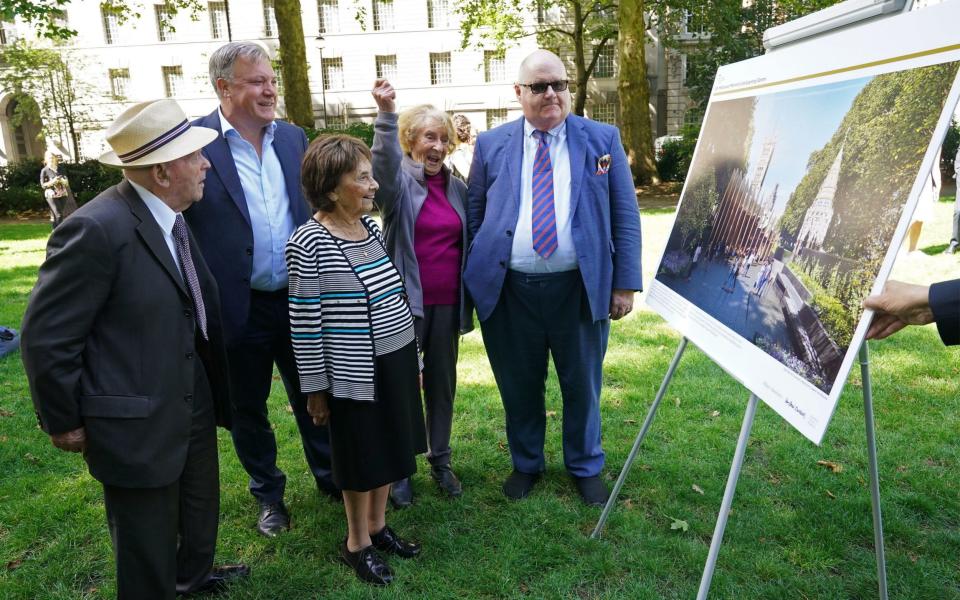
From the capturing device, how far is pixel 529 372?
3.71 metres

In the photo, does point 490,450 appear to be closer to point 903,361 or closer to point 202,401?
point 202,401

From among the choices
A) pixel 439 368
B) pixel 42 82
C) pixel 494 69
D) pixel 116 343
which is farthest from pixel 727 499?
pixel 494 69

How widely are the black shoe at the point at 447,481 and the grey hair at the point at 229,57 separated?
2.35 meters

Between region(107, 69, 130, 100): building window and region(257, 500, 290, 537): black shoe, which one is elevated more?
region(107, 69, 130, 100): building window

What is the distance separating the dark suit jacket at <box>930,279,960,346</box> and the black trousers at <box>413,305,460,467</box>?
2.29 metres

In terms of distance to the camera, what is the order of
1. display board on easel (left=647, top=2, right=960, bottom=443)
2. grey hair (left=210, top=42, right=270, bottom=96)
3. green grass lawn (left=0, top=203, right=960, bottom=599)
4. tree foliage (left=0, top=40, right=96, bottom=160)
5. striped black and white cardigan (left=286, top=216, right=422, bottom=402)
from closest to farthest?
display board on easel (left=647, top=2, right=960, bottom=443) → striped black and white cardigan (left=286, top=216, right=422, bottom=402) → green grass lawn (left=0, top=203, right=960, bottom=599) → grey hair (left=210, top=42, right=270, bottom=96) → tree foliage (left=0, top=40, right=96, bottom=160)

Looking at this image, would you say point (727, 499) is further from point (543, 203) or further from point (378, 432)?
point (543, 203)

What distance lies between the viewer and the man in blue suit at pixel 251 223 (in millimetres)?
3031

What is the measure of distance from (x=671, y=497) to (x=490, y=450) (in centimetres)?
120

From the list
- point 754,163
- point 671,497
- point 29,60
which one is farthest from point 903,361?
point 29,60

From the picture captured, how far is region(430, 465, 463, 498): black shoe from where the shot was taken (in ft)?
12.2

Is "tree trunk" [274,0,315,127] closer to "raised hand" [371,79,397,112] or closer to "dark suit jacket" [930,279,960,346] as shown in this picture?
"raised hand" [371,79,397,112]

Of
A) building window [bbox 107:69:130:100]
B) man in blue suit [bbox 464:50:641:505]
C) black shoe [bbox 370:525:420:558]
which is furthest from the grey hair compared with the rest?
building window [bbox 107:69:130:100]

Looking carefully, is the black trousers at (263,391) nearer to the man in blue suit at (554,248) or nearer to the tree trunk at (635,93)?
the man in blue suit at (554,248)
